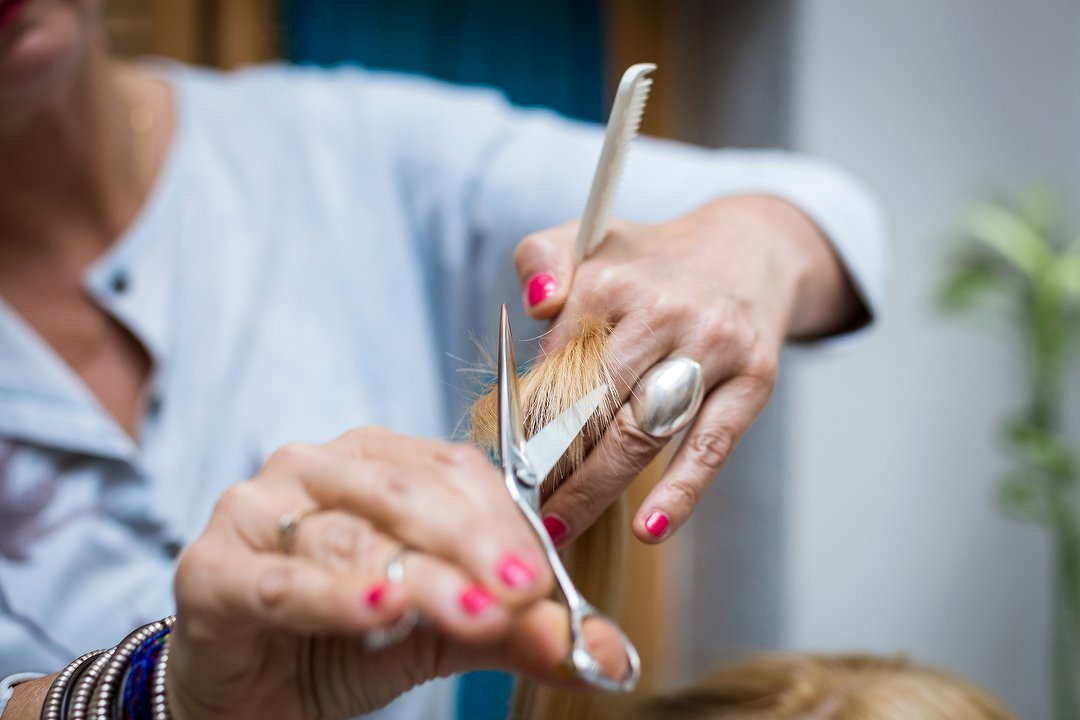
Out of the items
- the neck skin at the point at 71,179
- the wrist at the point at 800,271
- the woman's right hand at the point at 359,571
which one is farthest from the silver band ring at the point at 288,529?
the neck skin at the point at 71,179

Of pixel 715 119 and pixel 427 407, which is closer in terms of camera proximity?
pixel 427 407

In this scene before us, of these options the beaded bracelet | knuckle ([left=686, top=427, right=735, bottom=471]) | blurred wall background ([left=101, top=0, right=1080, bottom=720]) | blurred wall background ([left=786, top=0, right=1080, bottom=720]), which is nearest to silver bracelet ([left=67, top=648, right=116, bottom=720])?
the beaded bracelet

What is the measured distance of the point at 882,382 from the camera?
2.27 meters

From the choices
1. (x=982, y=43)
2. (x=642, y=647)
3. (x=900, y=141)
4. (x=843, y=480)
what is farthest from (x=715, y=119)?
(x=642, y=647)

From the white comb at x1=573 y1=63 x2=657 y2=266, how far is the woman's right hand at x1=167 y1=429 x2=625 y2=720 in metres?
0.21

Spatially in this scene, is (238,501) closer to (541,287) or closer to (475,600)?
(475,600)

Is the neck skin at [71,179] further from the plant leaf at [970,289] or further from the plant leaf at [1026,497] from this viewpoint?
the plant leaf at [1026,497]

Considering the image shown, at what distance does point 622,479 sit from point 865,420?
1960 mm

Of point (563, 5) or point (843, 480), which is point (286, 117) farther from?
point (843, 480)

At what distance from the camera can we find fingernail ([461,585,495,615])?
304 mm

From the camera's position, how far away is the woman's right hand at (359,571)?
31 centimetres

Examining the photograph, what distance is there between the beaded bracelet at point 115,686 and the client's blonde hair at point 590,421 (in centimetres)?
21

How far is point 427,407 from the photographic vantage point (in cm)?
88

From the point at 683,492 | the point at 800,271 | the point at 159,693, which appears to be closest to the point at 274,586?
the point at 159,693
